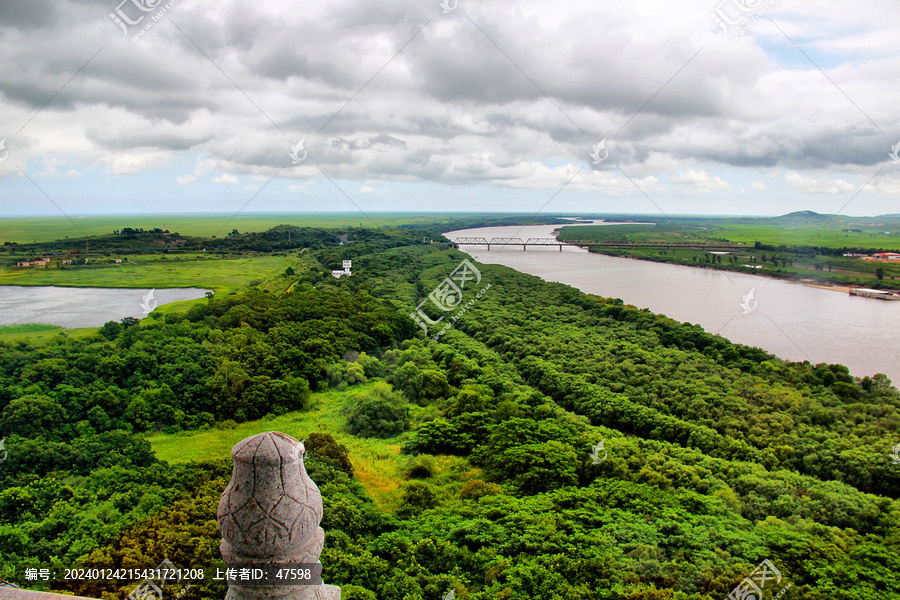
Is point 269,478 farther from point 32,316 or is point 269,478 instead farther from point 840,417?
point 32,316

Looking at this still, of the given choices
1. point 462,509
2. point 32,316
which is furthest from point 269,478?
point 32,316

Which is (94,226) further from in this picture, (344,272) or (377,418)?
(377,418)

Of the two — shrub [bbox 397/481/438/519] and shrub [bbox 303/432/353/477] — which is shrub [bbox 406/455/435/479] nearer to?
shrub [bbox 397/481/438/519]

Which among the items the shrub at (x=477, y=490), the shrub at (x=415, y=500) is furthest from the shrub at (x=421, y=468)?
the shrub at (x=477, y=490)

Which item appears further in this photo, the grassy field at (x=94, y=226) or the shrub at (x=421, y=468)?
the grassy field at (x=94, y=226)

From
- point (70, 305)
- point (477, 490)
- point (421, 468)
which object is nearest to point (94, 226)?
point (70, 305)

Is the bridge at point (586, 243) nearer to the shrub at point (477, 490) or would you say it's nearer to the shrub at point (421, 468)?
the shrub at point (421, 468)

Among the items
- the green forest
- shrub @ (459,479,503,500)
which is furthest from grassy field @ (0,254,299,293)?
shrub @ (459,479,503,500)

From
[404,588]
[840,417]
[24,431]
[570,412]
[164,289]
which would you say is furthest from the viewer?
[164,289]
